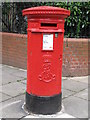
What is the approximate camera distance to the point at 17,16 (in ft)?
25.3

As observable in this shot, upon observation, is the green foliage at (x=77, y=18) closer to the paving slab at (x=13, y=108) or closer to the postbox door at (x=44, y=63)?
the postbox door at (x=44, y=63)

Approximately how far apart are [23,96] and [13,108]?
64cm

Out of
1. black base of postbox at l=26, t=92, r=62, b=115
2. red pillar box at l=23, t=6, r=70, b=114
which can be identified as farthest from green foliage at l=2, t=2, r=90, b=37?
black base of postbox at l=26, t=92, r=62, b=115

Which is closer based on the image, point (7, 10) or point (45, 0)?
point (45, 0)

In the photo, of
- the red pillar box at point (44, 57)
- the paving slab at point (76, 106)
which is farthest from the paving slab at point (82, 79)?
the red pillar box at point (44, 57)

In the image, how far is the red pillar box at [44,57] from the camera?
10.7ft

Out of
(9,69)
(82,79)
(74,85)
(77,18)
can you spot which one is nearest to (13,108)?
(74,85)

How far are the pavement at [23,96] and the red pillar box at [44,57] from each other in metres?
0.23

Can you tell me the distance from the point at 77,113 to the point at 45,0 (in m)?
4.21

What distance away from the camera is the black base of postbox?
353 cm

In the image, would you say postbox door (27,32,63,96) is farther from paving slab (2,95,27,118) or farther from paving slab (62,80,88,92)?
paving slab (62,80,88,92)

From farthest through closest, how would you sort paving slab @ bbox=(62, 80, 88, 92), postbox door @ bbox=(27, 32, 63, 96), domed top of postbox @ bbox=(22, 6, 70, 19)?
paving slab @ bbox=(62, 80, 88, 92) → postbox door @ bbox=(27, 32, 63, 96) → domed top of postbox @ bbox=(22, 6, 70, 19)

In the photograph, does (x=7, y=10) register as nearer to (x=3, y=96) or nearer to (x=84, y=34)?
(x=84, y=34)

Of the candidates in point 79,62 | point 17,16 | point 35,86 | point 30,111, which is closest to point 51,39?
point 35,86
